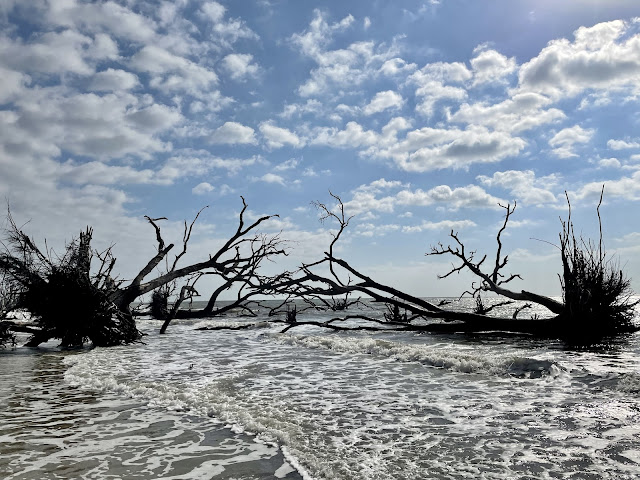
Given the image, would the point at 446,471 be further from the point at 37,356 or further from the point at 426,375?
the point at 37,356

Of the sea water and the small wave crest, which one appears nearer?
the sea water

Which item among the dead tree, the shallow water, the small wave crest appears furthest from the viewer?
the dead tree

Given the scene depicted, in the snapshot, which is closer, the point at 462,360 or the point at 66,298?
the point at 462,360

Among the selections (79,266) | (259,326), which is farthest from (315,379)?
(259,326)

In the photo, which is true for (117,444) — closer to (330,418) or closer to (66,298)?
(330,418)

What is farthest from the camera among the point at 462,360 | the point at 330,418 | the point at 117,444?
the point at 462,360

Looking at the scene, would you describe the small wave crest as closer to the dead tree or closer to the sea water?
the sea water

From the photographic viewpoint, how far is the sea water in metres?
3.60

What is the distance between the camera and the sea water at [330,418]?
3598 millimetres

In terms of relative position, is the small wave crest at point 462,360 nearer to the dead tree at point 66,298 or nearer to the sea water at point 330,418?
the sea water at point 330,418

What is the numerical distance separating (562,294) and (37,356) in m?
13.9

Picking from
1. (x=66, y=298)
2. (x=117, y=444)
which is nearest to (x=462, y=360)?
(x=117, y=444)

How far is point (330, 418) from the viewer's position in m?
5.06

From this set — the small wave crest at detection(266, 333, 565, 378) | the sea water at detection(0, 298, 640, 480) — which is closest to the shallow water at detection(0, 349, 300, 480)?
the sea water at detection(0, 298, 640, 480)
